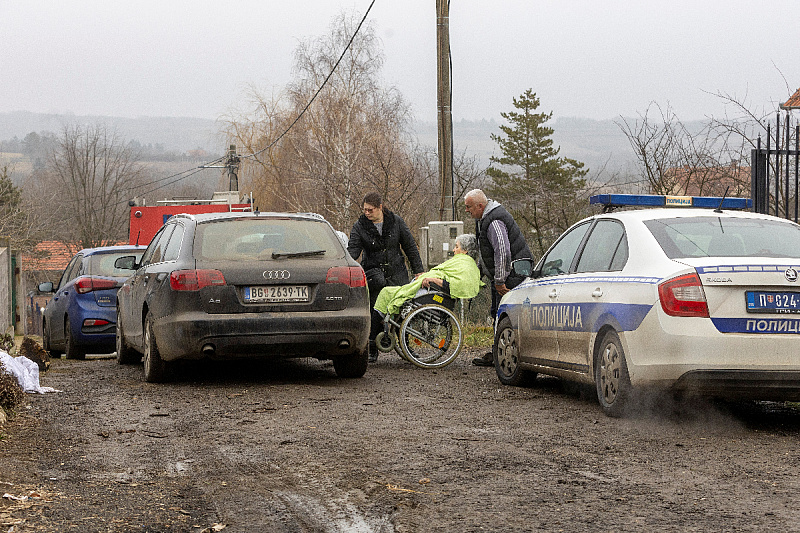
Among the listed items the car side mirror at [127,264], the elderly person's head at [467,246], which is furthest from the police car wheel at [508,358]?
the car side mirror at [127,264]

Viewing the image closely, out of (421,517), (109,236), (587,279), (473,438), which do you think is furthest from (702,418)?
(109,236)

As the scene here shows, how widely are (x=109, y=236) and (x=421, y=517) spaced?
72.2 metres

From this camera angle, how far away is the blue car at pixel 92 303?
44.8 feet

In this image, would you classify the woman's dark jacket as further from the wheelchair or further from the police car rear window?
the police car rear window

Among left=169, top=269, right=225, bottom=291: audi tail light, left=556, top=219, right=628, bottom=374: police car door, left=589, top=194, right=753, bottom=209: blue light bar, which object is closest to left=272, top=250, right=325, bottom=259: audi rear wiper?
left=169, top=269, right=225, bottom=291: audi tail light

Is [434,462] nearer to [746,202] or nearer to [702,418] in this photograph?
[702,418]

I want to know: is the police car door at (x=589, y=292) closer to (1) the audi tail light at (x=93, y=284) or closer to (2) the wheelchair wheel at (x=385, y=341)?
(2) the wheelchair wheel at (x=385, y=341)

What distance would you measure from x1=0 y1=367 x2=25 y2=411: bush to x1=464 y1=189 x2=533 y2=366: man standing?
4894mm

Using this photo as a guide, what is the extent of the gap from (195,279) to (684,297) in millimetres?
4179

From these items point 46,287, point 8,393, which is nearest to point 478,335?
point 46,287

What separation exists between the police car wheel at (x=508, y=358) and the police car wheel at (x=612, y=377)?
1.64 meters

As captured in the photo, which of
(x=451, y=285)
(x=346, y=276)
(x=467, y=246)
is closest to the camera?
(x=346, y=276)

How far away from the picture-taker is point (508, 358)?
9.22 metres

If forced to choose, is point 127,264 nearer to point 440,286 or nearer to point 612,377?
point 440,286
